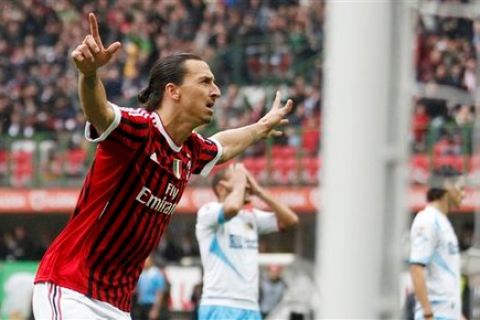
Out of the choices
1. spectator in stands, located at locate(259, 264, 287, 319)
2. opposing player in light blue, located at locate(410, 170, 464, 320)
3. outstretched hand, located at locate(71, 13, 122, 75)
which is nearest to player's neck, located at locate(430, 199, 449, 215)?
opposing player in light blue, located at locate(410, 170, 464, 320)

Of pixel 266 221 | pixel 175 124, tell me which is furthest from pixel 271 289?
pixel 175 124

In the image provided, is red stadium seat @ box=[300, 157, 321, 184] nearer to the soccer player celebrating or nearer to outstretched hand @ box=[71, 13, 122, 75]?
the soccer player celebrating

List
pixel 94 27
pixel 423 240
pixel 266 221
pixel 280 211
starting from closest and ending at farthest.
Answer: pixel 94 27 < pixel 423 240 < pixel 280 211 < pixel 266 221

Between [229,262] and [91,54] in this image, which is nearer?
[91,54]

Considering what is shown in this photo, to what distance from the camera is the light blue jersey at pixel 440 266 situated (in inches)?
362

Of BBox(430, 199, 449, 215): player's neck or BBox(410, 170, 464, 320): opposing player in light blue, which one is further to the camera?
BBox(430, 199, 449, 215): player's neck

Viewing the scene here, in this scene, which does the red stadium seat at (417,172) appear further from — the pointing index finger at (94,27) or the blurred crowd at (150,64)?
the blurred crowd at (150,64)

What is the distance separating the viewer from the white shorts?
236 inches

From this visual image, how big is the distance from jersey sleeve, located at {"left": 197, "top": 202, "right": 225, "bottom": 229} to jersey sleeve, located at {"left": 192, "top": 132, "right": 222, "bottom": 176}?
244 cm

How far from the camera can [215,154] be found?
7.03m

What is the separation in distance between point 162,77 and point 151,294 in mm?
11752

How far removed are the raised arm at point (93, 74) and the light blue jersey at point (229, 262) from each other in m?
4.32

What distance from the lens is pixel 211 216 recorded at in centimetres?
970

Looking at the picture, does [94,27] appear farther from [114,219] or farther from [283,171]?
[283,171]
